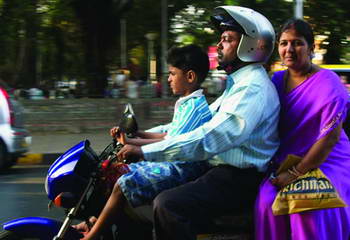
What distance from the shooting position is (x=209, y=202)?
8.23ft

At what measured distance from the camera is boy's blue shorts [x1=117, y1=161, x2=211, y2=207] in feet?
8.47

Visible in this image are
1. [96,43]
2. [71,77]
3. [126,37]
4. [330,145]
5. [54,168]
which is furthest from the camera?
[126,37]

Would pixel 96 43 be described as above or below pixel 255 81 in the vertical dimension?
below

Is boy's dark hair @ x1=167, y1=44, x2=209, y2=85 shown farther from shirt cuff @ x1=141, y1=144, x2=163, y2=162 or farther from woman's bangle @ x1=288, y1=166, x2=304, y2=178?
woman's bangle @ x1=288, y1=166, x2=304, y2=178

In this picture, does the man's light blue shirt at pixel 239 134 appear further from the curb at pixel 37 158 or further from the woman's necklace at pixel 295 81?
the curb at pixel 37 158

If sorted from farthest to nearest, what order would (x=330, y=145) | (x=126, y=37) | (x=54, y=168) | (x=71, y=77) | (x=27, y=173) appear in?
1. (x=126, y=37)
2. (x=71, y=77)
3. (x=27, y=173)
4. (x=54, y=168)
5. (x=330, y=145)

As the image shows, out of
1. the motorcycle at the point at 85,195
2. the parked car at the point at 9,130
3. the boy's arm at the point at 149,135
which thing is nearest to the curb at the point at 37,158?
the parked car at the point at 9,130

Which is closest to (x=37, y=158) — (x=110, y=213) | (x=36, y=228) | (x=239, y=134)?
(x=36, y=228)

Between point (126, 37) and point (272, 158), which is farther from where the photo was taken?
point (126, 37)

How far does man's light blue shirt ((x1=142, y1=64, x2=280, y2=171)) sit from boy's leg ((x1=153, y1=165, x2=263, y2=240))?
0.21 feet

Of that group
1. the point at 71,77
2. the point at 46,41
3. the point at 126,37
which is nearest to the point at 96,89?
the point at 71,77

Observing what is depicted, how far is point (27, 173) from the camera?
889cm

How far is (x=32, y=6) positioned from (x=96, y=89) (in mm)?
2644

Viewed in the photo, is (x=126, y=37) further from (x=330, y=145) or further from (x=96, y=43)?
(x=330, y=145)
